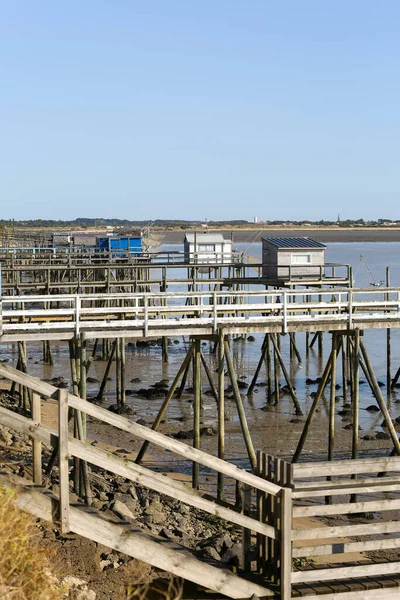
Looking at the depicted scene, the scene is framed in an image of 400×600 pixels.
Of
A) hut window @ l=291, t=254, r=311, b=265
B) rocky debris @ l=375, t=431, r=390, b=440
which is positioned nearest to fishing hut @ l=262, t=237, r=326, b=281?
hut window @ l=291, t=254, r=311, b=265

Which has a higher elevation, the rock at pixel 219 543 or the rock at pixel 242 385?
the rock at pixel 219 543

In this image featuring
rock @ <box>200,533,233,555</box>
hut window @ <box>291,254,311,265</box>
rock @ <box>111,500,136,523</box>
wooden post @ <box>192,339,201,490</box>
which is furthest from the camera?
hut window @ <box>291,254,311,265</box>

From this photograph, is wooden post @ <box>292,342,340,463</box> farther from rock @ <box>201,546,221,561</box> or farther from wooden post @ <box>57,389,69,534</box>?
wooden post @ <box>57,389,69,534</box>

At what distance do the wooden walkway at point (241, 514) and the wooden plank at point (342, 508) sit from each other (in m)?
0.01

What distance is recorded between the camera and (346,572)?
31.9 feet

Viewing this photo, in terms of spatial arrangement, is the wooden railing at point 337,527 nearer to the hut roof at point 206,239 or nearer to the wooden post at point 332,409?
the wooden post at point 332,409

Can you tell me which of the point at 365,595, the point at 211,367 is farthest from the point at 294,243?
the point at 365,595

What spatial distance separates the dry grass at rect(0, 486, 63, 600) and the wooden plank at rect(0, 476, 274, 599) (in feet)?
1.82

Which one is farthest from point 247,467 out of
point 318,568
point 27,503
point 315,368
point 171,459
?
point 315,368

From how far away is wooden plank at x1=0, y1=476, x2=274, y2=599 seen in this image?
873cm

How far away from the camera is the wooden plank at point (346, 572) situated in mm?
9484

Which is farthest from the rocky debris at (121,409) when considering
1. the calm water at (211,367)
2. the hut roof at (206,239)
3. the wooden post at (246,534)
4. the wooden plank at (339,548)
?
the hut roof at (206,239)

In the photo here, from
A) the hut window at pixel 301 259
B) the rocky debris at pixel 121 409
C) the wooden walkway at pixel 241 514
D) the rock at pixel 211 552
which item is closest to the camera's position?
the wooden walkway at pixel 241 514

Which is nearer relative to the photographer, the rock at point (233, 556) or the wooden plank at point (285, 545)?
the wooden plank at point (285, 545)
